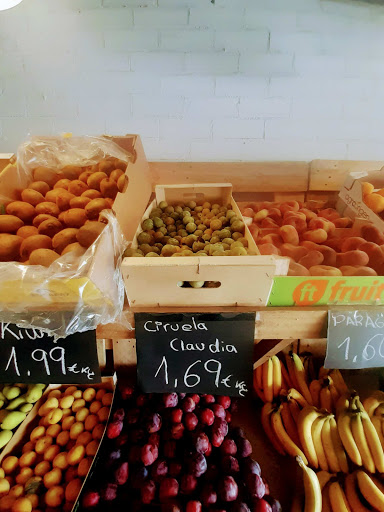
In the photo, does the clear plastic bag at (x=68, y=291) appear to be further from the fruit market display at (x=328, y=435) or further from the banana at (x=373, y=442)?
the banana at (x=373, y=442)

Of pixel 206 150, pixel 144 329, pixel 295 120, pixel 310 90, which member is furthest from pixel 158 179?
pixel 144 329

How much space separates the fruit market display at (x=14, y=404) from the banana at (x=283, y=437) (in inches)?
31.5

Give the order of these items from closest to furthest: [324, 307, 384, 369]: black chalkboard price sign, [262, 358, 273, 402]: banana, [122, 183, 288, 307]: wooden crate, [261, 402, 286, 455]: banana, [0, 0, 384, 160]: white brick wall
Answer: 1. [122, 183, 288, 307]: wooden crate
2. [324, 307, 384, 369]: black chalkboard price sign
3. [261, 402, 286, 455]: banana
4. [262, 358, 273, 402]: banana
5. [0, 0, 384, 160]: white brick wall

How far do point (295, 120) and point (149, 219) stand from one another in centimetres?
119

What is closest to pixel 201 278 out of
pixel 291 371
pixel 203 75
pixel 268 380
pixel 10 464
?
pixel 268 380

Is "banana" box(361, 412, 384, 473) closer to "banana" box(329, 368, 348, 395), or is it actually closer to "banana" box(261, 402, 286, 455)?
"banana" box(329, 368, 348, 395)

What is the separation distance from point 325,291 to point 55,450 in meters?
0.92

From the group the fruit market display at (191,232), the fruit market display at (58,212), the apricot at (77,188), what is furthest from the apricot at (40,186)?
the fruit market display at (191,232)

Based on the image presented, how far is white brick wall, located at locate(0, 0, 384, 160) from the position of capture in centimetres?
168

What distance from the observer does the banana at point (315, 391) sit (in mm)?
1140

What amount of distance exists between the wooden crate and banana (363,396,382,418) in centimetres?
63

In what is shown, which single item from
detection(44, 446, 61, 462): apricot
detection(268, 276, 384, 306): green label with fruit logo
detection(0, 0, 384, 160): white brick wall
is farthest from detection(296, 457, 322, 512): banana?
detection(0, 0, 384, 160): white brick wall

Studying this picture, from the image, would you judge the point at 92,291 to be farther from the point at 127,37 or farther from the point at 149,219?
the point at 127,37

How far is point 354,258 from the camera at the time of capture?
0.93 m
